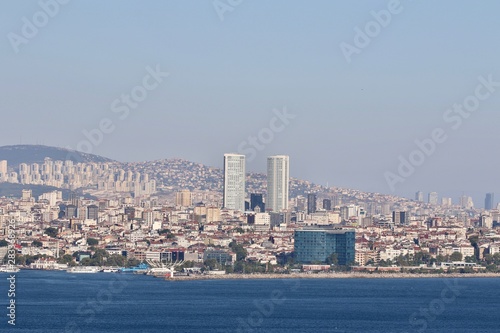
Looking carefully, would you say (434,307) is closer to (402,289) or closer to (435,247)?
(402,289)

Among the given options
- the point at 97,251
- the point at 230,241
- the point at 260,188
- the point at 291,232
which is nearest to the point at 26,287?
the point at 97,251

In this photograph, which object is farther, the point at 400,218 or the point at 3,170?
the point at 3,170

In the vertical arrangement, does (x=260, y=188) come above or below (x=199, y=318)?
above

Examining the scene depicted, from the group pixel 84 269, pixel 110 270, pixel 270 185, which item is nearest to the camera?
pixel 84 269

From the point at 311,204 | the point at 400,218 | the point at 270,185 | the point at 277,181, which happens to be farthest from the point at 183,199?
the point at 400,218

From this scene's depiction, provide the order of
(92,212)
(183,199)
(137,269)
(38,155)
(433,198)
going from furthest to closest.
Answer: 1. (38,155)
2. (433,198)
3. (183,199)
4. (92,212)
5. (137,269)

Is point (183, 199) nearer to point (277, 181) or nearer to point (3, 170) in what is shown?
point (277, 181)
